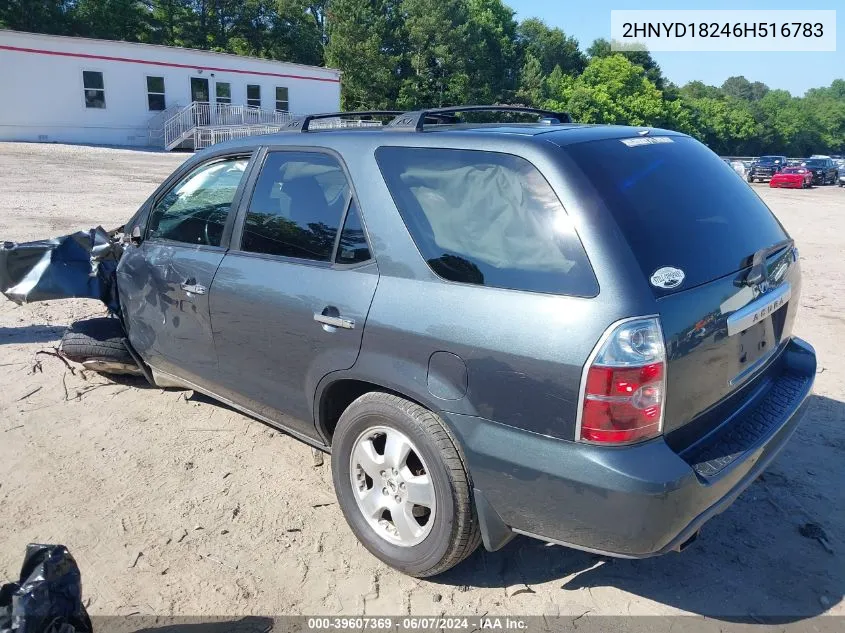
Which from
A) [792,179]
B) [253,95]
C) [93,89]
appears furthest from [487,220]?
[792,179]

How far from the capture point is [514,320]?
2.42 m

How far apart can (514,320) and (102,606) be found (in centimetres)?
203

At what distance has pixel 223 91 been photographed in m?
32.8

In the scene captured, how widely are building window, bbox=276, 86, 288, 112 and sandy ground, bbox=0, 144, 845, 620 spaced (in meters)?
32.1

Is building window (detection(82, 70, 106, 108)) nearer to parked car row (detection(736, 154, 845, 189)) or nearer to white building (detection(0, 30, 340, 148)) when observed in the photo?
white building (detection(0, 30, 340, 148))

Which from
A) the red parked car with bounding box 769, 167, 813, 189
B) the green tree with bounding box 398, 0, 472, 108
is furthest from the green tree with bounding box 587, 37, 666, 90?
the red parked car with bounding box 769, 167, 813, 189

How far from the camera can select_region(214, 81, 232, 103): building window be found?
32.5 metres

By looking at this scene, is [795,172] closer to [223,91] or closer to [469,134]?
[223,91]

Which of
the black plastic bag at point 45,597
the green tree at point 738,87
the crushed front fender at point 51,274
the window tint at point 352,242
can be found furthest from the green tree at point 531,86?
the green tree at point 738,87

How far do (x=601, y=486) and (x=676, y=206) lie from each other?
1.16 metres

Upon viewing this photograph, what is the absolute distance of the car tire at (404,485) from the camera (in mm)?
2652

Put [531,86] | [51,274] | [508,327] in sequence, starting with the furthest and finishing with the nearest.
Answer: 1. [531,86]
2. [51,274]
3. [508,327]

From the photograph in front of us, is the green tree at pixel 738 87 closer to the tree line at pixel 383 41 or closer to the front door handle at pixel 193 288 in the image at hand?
the tree line at pixel 383 41

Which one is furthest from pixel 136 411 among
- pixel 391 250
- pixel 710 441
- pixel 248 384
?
pixel 710 441
